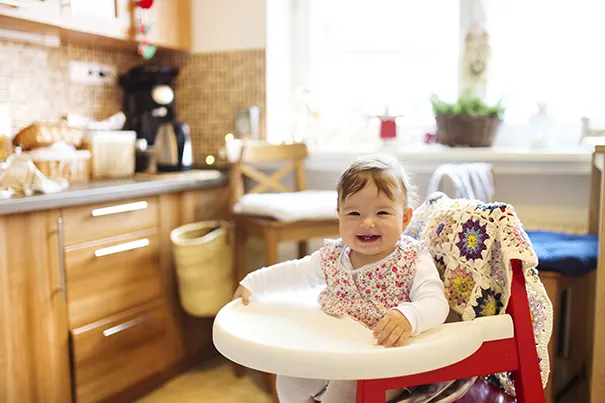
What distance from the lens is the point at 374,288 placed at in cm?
128

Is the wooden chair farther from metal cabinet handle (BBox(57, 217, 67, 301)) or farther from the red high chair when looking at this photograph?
the red high chair

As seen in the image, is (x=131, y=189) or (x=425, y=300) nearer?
(x=425, y=300)

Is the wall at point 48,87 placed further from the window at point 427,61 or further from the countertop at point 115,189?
the window at point 427,61

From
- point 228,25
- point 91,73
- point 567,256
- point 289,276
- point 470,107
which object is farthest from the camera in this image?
point 228,25

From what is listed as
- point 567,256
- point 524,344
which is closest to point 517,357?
point 524,344

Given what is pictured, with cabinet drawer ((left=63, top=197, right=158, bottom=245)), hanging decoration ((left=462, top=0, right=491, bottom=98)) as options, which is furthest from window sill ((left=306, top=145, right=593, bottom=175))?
cabinet drawer ((left=63, top=197, right=158, bottom=245))

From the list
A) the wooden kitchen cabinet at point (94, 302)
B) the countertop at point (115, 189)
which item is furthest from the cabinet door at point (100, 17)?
the wooden kitchen cabinet at point (94, 302)

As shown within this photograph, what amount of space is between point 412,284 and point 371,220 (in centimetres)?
16

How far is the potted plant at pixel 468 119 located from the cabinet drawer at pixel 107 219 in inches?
46.2

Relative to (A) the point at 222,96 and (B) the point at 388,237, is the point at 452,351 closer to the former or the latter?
(B) the point at 388,237

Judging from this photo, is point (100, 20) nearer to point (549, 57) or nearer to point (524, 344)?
point (549, 57)

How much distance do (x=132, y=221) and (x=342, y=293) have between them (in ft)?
3.54

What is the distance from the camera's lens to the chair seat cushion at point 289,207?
2.17 m

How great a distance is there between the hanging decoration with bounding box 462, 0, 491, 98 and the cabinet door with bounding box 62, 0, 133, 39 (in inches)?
55.3
